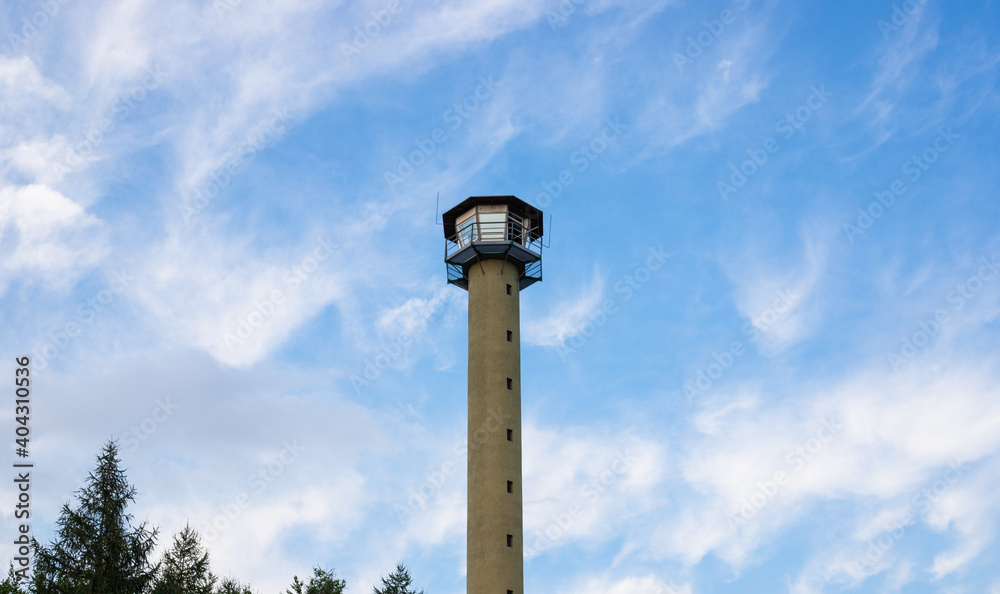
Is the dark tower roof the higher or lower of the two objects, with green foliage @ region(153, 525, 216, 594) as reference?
higher

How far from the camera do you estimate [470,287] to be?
5850cm

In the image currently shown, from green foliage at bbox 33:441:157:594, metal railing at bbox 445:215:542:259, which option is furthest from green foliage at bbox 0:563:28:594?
metal railing at bbox 445:215:542:259

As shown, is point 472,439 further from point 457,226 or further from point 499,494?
point 457,226

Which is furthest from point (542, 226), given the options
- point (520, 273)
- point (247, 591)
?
point (247, 591)

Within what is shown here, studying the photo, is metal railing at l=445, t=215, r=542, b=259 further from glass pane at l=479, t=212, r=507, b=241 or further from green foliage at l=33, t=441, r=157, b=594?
green foliage at l=33, t=441, r=157, b=594

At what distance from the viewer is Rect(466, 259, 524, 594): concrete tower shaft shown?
50.2 metres

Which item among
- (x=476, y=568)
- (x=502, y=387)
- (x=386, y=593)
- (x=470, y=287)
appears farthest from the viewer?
(x=386, y=593)

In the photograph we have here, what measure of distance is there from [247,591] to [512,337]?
20.2 meters

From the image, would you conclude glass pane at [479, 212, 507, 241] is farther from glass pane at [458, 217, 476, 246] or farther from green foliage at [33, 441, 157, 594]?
green foliage at [33, 441, 157, 594]

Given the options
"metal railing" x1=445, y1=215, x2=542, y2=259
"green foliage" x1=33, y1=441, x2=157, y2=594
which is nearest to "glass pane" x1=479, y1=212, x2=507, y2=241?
"metal railing" x1=445, y1=215, x2=542, y2=259

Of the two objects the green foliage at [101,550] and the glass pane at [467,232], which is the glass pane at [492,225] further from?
the green foliage at [101,550]

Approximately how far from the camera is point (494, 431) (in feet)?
174

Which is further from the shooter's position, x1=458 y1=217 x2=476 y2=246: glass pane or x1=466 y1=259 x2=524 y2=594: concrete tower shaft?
x1=458 y1=217 x2=476 y2=246: glass pane

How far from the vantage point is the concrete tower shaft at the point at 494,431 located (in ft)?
165
